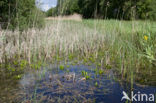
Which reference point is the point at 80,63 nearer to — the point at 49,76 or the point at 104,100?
the point at 49,76

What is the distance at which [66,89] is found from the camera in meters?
2.90

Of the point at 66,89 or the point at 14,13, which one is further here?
the point at 14,13

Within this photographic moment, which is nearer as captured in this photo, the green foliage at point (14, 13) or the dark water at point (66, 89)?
the dark water at point (66, 89)

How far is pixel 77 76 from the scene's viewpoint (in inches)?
139

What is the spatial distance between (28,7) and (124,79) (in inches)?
242

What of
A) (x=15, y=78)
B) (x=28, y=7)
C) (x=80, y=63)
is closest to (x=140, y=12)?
(x=28, y=7)

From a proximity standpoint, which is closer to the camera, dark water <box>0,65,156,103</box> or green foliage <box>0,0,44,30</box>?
dark water <box>0,65,156,103</box>

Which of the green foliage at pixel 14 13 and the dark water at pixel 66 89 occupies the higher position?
the green foliage at pixel 14 13

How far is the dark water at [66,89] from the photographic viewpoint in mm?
2551

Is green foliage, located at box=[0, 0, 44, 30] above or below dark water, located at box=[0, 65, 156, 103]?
above

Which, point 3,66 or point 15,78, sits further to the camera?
point 3,66

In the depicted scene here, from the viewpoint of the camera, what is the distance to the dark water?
8.37 feet

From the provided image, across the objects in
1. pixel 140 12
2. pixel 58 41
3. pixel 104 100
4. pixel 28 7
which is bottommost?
pixel 104 100

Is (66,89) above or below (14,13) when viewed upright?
below
